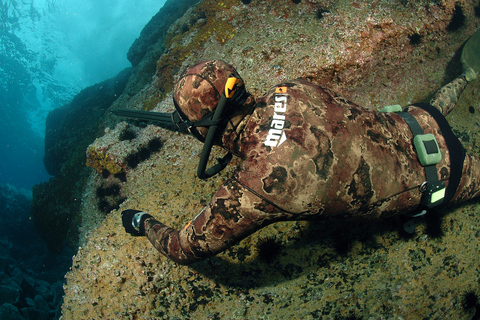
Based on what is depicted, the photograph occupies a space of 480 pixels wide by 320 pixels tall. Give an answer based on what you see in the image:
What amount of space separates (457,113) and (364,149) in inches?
180

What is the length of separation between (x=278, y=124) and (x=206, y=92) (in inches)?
30.4

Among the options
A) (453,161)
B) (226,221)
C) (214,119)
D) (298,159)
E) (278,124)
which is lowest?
(453,161)

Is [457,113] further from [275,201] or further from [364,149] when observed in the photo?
[275,201]

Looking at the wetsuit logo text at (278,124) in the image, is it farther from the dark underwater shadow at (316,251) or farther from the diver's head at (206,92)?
the dark underwater shadow at (316,251)

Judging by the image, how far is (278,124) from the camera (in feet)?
6.77

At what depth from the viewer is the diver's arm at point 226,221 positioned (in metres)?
1.92

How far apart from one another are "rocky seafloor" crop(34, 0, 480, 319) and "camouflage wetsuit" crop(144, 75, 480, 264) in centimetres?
169

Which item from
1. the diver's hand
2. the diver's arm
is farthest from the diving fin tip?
the diver's hand

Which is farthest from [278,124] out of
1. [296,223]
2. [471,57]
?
[471,57]

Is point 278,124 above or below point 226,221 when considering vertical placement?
above

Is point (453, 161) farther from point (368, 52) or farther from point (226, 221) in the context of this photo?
point (368, 52)

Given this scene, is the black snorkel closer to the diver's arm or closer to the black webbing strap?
the diver's arm

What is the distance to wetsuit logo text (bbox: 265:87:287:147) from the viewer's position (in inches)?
78.4

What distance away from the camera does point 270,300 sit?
3652 millimetres
